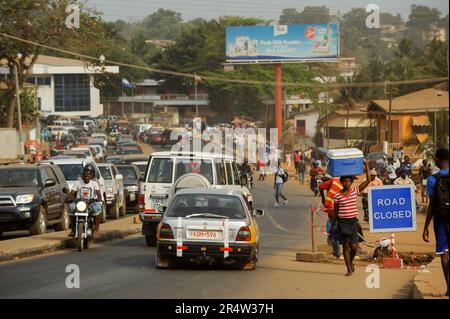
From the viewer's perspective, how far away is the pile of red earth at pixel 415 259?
19953 millimetres

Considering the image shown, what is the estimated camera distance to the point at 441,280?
14.4 metres

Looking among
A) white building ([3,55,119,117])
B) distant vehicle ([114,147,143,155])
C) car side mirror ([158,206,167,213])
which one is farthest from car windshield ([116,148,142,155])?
white building ([3,55,119,117])

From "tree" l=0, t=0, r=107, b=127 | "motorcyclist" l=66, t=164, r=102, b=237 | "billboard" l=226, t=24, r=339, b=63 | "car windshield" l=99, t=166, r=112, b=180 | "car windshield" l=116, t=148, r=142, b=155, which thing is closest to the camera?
"motorcyclist" l=66, t=164, r=102, b=237

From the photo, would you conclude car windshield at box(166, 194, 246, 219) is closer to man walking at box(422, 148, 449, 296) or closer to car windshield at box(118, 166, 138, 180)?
man walking at box(422, 148, 449, 296)

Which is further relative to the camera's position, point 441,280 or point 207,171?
point 207,171

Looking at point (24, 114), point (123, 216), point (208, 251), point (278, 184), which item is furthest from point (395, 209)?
point (24, 114)

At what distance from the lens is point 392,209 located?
18.8 m

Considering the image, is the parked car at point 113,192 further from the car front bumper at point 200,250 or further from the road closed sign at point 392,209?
the car front bumper at point 200,250

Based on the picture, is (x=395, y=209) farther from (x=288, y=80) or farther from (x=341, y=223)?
(x=288, y=80)

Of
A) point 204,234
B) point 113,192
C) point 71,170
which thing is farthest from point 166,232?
point 113,192

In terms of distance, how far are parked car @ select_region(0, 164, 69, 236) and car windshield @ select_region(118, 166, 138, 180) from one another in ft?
35.0

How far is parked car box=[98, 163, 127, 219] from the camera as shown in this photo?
32156mm

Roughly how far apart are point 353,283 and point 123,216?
19.4m

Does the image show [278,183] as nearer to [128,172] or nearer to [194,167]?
[128,172]
